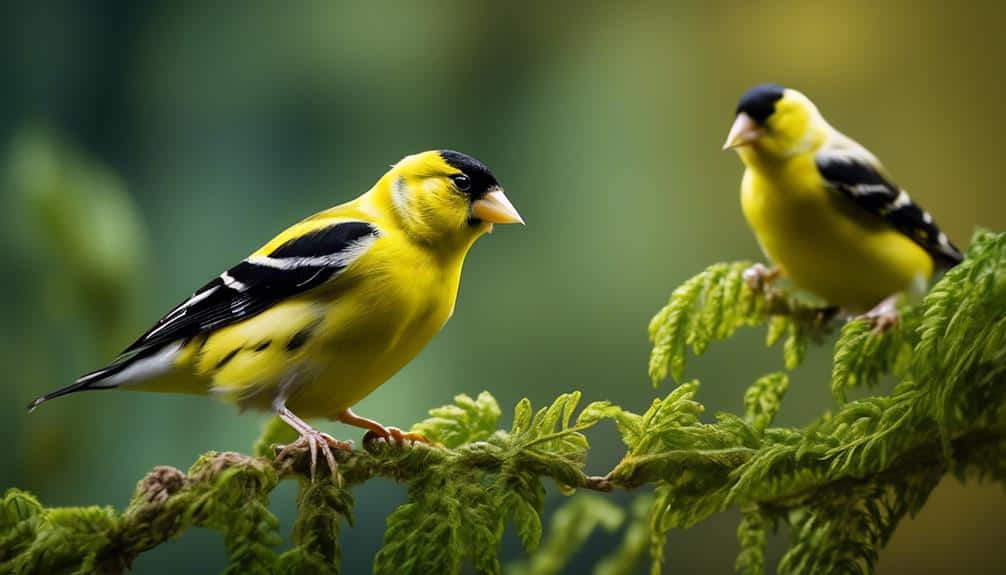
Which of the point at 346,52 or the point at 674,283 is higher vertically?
the point at 346,52

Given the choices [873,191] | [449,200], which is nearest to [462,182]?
[449,200]

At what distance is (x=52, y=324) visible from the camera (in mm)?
2191

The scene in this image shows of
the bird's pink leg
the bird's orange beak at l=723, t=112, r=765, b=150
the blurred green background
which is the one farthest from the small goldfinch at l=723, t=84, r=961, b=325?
the blurred green background

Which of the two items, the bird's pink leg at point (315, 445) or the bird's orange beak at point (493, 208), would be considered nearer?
the bird's pink leg at point (315, 445)

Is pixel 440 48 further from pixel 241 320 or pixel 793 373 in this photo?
pixel 241 320

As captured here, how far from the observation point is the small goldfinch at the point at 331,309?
0.84m

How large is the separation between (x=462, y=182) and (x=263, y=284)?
0.21 m

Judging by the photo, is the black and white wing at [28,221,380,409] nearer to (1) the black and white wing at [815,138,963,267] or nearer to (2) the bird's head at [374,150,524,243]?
(2) the bird's head at [374,150,524,243]

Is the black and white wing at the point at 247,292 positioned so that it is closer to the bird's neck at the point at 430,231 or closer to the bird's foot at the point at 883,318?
the bird's neck at the point at 430,231

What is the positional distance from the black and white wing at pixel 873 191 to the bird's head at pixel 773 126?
4 centimetres

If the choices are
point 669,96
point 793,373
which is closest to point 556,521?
point 793,373

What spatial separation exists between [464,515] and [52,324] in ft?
5.98

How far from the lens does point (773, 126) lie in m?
1.21

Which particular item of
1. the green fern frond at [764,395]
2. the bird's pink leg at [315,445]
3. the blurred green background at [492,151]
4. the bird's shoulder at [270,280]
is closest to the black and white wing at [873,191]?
the green fern frond at [764,395]
